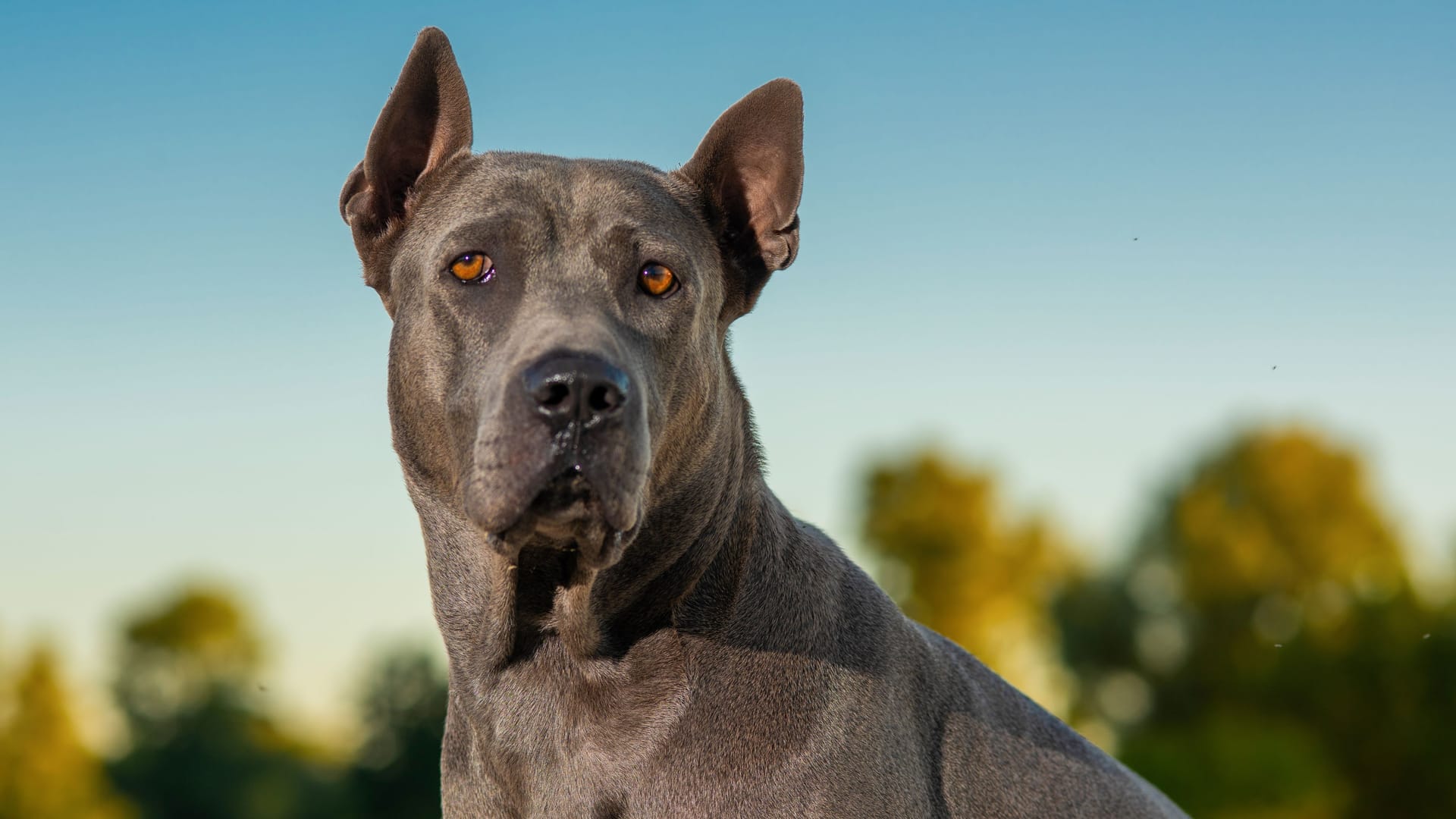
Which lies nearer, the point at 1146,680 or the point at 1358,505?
the point at 1146,680

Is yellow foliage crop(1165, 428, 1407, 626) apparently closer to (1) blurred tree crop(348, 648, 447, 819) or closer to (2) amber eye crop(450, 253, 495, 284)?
(1) blurred tree crop(348, 648, 447, 819)

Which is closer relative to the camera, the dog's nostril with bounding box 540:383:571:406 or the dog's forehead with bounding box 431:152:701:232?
the dog's nostril with bounding box 540:383:571:406

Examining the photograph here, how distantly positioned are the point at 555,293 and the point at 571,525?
103 centimetres

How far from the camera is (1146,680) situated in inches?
2282

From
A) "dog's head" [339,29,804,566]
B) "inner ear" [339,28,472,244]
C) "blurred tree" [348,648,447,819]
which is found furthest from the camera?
"blurred tree" [348,648,447,819]

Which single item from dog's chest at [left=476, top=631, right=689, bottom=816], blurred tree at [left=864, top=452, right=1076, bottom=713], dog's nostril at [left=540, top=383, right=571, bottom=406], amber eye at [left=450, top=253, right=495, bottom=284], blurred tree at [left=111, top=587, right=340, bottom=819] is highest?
amber eye at [left=450, top=253, right=495, bottom=284]

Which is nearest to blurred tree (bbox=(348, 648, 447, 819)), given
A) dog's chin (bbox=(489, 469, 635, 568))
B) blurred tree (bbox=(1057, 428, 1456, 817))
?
blurred tree (bbox=(1057, 428, 1456, 817))

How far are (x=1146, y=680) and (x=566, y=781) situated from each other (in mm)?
55905

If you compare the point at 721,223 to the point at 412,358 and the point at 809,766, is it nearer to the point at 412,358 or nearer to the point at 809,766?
the point at 412,358

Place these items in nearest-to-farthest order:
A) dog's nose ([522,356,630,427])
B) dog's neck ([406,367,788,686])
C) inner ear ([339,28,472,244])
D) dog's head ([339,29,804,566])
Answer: dog's nose ([522,356,630,427])
dog's head ([339,29,804,566])
dog's neck ([406,367,788,686])
inner ear ([339,28,472,244])

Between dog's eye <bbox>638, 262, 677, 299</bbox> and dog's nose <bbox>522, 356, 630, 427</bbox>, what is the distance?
0.91 meters

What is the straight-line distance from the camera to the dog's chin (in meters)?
5.53

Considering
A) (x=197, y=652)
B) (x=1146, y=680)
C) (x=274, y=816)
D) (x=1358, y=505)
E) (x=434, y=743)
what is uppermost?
(x=1358, y=505)

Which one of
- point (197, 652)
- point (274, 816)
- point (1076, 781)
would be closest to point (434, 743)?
point (274, 816)
